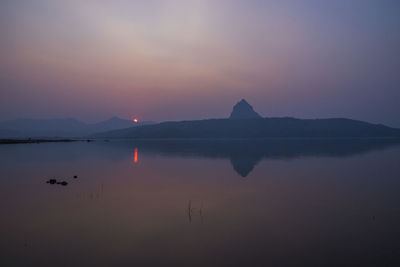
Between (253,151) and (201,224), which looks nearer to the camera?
(201,224)

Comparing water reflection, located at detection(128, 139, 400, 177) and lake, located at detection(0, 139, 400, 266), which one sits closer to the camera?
lake, located at detection(0, 139, 400, 266)

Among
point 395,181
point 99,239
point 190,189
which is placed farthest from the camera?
point 395,181

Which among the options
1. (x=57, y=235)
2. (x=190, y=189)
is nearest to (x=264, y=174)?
(x=190, y=189)

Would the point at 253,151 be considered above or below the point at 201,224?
above

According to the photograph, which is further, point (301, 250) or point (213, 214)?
point (213, 214)

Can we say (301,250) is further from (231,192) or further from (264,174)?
(264,174)

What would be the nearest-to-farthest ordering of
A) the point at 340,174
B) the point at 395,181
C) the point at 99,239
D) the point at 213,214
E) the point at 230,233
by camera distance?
the point at 99,239 → the point at 230,233 → the point at 213,214 → the point at 395,181 → the point at 340,174

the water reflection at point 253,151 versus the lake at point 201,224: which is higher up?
the water reflection at point 253,151

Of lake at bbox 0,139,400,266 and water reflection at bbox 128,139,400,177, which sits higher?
water reflection at bbox 128,139,400,177

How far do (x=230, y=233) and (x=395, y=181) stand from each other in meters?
24.8

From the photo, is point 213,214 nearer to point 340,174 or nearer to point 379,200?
point 379,200

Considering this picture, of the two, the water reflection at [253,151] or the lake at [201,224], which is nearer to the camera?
the lake at [201,224]

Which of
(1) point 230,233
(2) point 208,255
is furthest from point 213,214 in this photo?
(2) point 208,255

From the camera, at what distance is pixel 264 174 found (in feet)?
112
